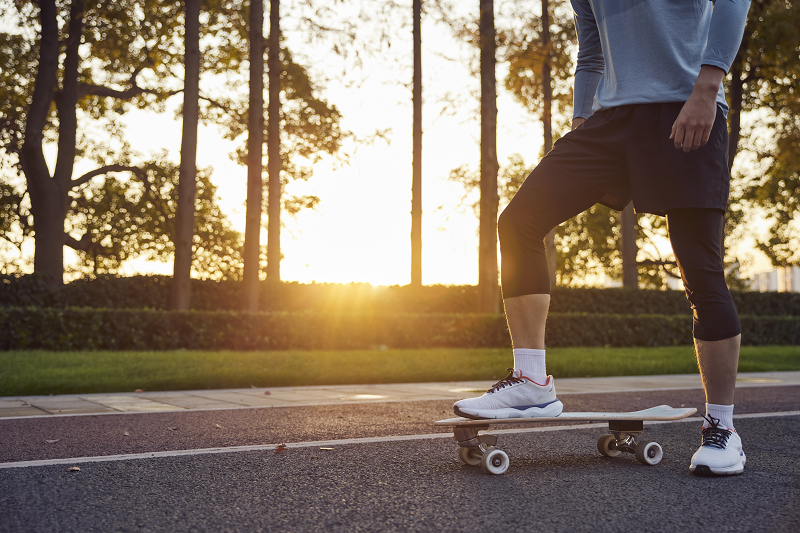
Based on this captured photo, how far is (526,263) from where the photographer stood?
298 centimetres

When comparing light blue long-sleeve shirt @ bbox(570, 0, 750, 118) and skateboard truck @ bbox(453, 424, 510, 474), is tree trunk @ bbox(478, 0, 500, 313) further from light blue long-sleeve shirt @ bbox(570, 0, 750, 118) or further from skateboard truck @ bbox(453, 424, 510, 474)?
skateboard truck @ bbox(453, 424, 510, 474)

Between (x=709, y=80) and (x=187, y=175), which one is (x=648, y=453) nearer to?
(x=709, y=80)

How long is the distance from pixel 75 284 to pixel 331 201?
8312 mm

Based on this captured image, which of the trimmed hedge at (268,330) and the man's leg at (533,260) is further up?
Answer: the man's leg at (533,260)

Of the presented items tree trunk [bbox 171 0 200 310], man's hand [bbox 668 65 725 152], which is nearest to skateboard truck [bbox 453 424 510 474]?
man's hand [bbox 668 65 725 152]

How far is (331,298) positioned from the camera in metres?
17.5

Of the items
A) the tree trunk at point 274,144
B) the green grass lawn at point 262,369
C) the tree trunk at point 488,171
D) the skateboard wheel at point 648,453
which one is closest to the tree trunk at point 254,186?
the tree trunk at point 274,144

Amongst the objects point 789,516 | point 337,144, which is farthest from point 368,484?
point 337,144

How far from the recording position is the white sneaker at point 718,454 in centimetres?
273

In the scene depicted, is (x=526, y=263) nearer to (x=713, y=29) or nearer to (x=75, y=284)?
(x=713, y=29)

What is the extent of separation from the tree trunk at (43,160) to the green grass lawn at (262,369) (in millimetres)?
9057

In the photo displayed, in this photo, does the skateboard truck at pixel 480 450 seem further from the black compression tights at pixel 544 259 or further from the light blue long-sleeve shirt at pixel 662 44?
the light blue long-sleeve shirt at pixel 662 44

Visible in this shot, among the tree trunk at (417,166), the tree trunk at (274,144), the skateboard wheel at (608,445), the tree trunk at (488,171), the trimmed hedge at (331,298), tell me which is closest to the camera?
the skateboard wheel at (608,445)

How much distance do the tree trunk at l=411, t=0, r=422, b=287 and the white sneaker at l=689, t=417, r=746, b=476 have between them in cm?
1640
